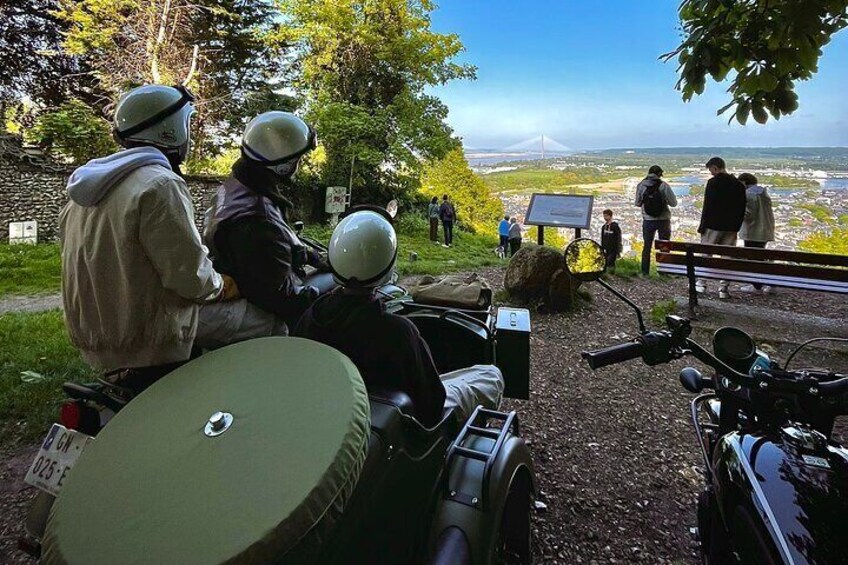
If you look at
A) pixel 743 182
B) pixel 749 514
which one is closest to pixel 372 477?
pixel 749 514

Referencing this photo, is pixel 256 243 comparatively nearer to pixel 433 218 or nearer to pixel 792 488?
pixel 792 488

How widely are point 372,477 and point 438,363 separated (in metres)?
1.72

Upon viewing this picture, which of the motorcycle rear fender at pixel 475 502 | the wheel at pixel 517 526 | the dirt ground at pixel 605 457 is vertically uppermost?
the motorcycle rear fender at pixel 475 502

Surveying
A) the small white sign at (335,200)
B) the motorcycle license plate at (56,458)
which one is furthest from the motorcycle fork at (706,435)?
the small white sign at (335,200)

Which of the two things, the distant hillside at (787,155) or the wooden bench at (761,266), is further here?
the distant hillside at (787,155)

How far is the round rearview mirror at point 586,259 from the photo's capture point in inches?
71.3

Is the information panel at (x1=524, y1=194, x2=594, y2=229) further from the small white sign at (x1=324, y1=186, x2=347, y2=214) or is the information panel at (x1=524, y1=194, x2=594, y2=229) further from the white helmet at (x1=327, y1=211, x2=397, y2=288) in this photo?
the white helmet at (x1=327, y1=211, x2=397, y2=288)

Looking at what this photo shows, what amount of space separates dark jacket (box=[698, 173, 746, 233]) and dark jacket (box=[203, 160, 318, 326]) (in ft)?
21.4

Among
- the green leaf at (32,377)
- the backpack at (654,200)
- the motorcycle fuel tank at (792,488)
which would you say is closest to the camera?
the motorcycle fuel tank at (792,488)

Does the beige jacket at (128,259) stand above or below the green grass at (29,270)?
above

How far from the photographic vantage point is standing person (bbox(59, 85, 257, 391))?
1.63 metres

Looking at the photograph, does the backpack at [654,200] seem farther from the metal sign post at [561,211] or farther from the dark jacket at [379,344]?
the dark jacket at [379,344]

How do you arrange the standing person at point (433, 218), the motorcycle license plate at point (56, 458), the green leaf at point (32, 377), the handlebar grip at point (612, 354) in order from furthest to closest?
the standing person at point (433, 218)
the green leaf at point (32, 377)
the motorcycle license plate at point (56, 458)
the handlebar grip at point (612, 354)

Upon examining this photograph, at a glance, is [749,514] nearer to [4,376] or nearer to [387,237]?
[387,237]
